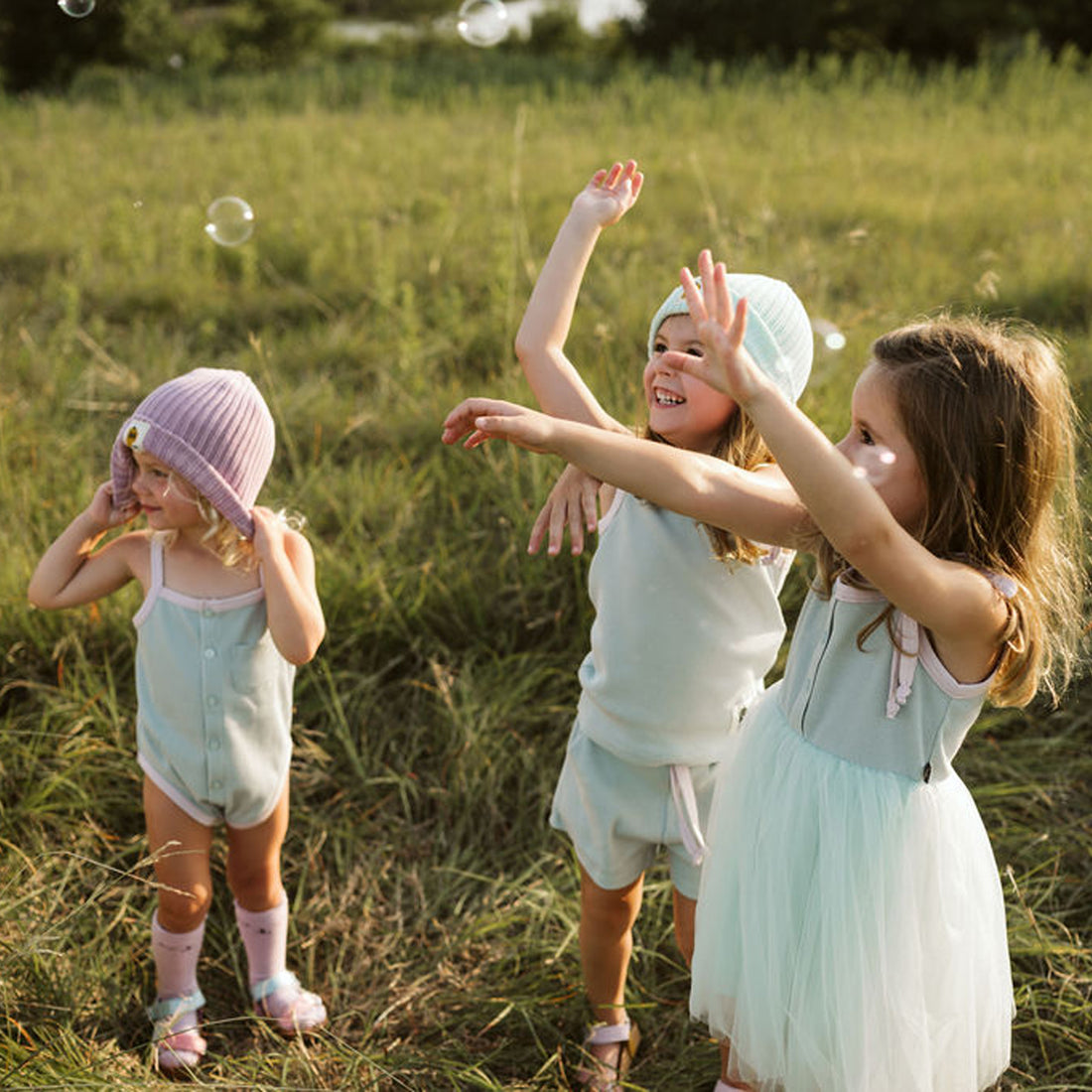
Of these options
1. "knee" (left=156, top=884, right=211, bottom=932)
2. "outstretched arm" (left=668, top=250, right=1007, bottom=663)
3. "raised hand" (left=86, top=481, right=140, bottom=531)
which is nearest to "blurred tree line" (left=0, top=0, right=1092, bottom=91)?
"raised hand" (left=86, top=481, right=140, bottom=531)

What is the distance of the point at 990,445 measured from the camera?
1.88 m

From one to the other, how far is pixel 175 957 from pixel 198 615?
0.74 meters

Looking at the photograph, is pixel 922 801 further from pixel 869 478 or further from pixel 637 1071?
pixel 637 1071

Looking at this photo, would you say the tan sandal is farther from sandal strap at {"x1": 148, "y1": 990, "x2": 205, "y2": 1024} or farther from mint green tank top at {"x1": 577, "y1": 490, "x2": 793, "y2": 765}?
sandal strap at {"x1": 148, "y1": 990, "x2": 205, "y2": 1024}

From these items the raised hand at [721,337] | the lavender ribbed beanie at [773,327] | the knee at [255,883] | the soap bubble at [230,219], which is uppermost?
the raised hand at [721,337]

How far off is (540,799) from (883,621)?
4.85 feet

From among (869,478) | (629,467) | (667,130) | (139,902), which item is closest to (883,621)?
(869,478)

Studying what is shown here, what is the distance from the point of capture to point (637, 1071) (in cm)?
266

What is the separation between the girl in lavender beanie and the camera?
239 centimetres

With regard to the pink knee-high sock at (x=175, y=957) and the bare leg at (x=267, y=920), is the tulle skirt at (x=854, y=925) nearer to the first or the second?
the bare leg at (x=267, y=920)

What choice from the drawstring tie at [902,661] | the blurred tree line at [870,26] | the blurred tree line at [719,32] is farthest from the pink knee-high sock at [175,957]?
the blurred tree line at [870,26]

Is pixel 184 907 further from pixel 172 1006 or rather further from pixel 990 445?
pixel 990 445

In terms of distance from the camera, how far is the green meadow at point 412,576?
2.71 meters

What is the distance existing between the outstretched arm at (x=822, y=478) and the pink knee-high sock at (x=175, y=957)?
1.63 m
